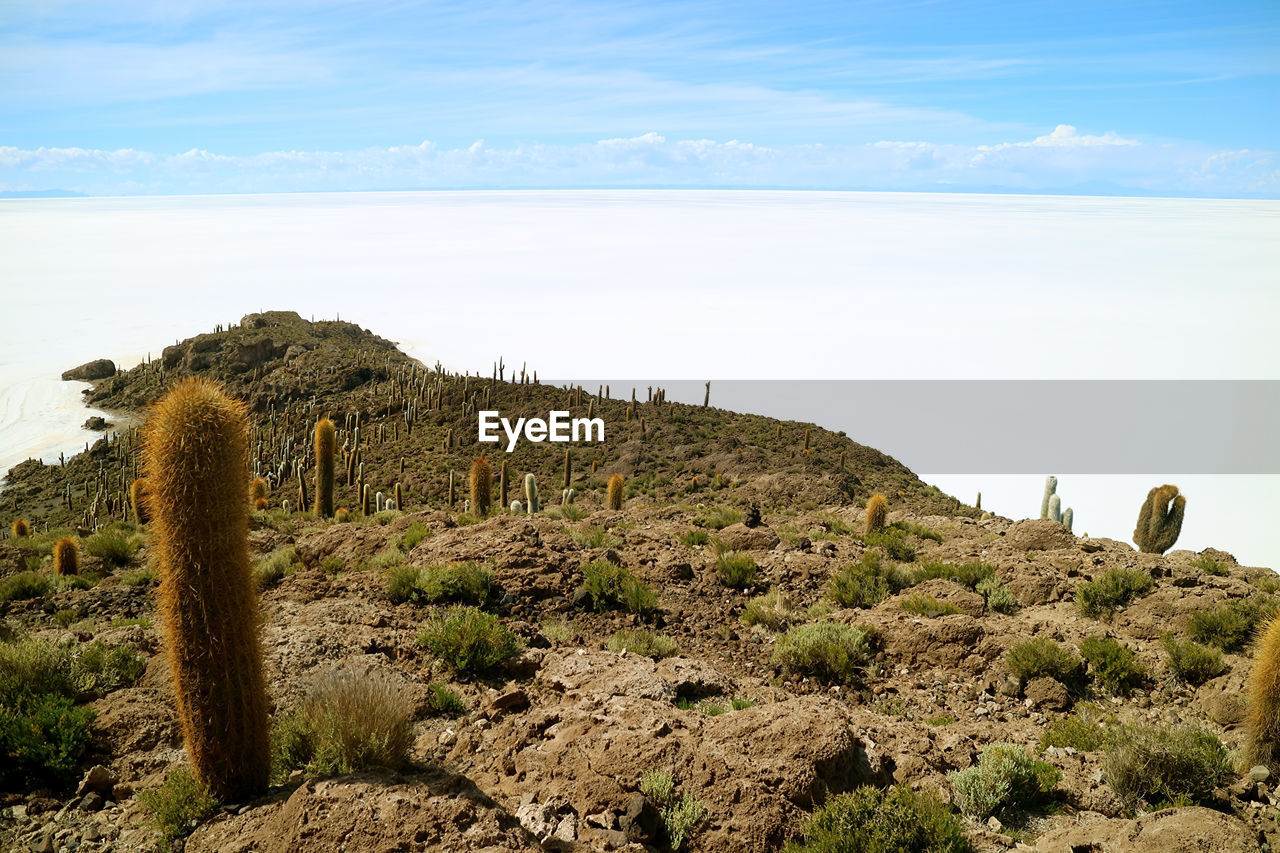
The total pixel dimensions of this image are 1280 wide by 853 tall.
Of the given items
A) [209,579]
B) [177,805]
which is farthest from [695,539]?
[177,805]

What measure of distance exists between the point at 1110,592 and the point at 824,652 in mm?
4349

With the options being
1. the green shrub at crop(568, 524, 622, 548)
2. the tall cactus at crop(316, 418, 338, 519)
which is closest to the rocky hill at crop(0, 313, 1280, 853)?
the green shrub at crop(568, 524, 622, 548)

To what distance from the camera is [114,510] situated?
1499 inches

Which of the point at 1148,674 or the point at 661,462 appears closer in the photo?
the point at 1148,674

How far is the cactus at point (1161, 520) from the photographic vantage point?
16.2 meters

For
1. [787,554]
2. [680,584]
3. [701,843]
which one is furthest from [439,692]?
[787,554]

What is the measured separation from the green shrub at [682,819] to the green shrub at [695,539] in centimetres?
860

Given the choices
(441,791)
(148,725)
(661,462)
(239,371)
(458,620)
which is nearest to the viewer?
(441,791)

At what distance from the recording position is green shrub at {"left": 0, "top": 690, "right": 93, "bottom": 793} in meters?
6.10

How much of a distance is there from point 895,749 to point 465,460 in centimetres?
3380

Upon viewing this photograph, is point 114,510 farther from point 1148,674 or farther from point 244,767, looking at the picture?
point 1148,674

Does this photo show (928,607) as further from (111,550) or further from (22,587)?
(111,550)

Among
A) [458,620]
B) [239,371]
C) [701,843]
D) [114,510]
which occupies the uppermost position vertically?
[239,371]

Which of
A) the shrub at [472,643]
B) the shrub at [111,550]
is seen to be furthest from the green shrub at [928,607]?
the shrub at [111,550]
